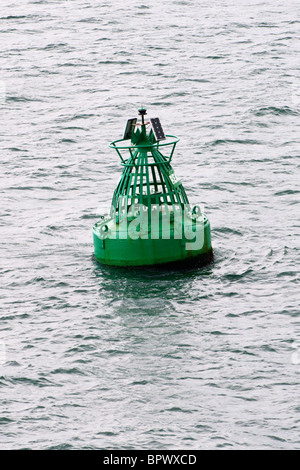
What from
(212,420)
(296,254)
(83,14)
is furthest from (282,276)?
(83,14)

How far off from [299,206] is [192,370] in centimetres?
1447

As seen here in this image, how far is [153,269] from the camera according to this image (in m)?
32.8

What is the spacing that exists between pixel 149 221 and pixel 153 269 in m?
1.51

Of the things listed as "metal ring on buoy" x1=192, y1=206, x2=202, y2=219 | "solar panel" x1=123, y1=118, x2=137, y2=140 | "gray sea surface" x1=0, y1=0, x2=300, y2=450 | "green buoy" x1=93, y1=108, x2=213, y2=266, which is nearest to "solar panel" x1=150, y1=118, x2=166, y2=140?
"green buoy" x1=93, y1=108, x2=213, y2=266

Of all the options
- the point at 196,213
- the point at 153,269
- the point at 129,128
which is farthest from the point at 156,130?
the point at 153,269

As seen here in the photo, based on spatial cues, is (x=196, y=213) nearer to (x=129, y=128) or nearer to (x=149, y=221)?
(x=149, y=221)

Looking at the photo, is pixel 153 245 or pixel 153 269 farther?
pixel 153 269

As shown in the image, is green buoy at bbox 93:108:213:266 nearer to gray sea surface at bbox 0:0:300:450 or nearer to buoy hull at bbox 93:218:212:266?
buoy hull at bbox 93:218:212:266

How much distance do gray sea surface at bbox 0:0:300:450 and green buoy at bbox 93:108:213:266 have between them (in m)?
0.65

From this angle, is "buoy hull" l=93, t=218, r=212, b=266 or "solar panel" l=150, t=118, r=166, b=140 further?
"buoy hull" l=93, t=218, r=212, b=266

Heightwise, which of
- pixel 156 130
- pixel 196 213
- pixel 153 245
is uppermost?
pixel 156 130

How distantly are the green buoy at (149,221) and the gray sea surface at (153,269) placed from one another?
0.65 meters

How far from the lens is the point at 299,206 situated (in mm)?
39969

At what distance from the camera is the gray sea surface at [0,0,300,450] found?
82.2ft
